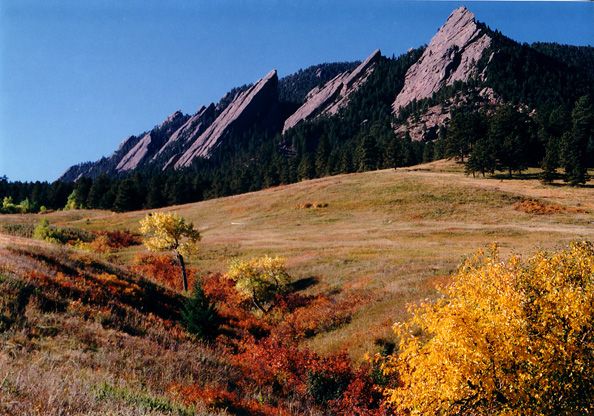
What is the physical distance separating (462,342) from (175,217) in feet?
125

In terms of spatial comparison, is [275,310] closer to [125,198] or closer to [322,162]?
[125,198]

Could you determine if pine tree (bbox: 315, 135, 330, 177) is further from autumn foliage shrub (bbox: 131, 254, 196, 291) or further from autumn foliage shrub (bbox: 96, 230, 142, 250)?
autumn foliage shrub (bbox: 131, 254, 196, 291)

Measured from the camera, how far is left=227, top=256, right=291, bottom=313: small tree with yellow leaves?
3819 cm

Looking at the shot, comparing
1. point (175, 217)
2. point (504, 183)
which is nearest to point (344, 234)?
point (175, 217)

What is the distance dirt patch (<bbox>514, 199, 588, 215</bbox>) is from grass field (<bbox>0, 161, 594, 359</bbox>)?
0.49 ft

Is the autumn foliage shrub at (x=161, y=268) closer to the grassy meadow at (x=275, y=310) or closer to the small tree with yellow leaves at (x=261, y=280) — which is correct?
the grassy meadow at (x=275, y=310)

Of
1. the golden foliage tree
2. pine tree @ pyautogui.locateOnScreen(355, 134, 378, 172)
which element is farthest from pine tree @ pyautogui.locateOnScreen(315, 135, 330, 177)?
the golden foliage tree

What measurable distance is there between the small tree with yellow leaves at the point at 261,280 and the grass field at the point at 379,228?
411cm

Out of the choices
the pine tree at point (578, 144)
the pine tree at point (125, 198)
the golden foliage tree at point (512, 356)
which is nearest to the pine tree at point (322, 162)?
the pine tree at point (125, 198)

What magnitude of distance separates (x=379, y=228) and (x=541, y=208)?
2838 centimetres

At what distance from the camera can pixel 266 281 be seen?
39281mm

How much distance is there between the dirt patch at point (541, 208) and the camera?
65.1 metres

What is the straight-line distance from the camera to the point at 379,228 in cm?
6494

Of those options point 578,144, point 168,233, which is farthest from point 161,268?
point 578,144
